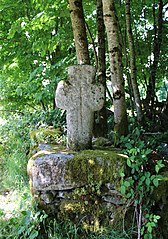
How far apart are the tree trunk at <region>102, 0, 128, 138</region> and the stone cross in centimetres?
47

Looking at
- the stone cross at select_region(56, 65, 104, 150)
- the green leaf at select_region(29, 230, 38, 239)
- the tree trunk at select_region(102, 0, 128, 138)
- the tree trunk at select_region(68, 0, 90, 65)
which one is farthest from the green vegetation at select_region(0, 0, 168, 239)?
the tree trunk at select_region(68, 0, 90, 65)

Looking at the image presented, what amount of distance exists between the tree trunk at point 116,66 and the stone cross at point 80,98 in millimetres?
472

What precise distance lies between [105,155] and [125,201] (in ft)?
1.84

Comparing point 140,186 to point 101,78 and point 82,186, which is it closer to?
point 82,186

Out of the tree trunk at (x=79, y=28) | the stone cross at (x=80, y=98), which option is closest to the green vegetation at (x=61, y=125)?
the stone cross at (x=80, y=98)

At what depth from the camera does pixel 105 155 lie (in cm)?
304

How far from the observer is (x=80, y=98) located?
3359mm

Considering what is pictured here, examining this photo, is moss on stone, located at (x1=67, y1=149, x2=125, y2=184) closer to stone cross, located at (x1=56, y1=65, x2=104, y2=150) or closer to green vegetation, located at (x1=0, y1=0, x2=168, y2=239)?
green vegetation, located at (x1=0, y1=0, x2=168, y2=239)

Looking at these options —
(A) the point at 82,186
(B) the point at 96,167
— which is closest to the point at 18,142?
(A) the point at 82,186

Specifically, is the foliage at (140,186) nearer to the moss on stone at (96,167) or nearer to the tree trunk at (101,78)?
the moss on stone at (96,167)

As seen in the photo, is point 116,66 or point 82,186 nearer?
point 82,186

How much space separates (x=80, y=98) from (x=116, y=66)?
32.1 inches

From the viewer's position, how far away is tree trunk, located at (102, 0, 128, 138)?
3.71 metres

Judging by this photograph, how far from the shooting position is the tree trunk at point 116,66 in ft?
12.2
